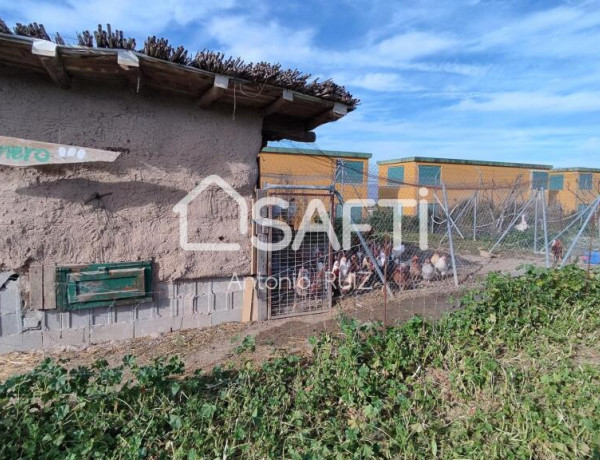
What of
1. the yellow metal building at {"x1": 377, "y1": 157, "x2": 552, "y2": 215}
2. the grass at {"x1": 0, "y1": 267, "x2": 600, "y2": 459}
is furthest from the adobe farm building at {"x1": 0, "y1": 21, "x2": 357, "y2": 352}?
the yellow metal building at {"x1": 377, "y1": 157, "x2": 552, "y2": 215}

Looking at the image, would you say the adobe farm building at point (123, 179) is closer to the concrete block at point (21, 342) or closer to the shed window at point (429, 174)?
the concrete block at point (21, 342)

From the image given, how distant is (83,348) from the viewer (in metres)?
4.43

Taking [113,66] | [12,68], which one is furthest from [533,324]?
[12,68]

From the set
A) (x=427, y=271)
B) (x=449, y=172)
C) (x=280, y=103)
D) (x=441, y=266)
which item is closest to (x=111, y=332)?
(x=280, y=103)

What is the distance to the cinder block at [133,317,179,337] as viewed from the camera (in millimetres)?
4775

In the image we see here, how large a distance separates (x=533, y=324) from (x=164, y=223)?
172 inches

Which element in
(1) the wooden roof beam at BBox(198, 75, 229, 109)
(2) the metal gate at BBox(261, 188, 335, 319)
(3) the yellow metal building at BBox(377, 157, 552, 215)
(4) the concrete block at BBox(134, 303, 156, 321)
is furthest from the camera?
(3) the yellow metal building at BBox(377, 157, 552, 215)

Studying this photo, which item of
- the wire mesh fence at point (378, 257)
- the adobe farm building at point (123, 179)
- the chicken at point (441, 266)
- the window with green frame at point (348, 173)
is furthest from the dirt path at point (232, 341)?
the window with green frame at point (348, 173)

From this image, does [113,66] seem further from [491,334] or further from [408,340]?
[491,334]

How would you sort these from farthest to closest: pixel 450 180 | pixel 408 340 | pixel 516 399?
pixel 450 180, pixel 408 340, pixel 516 399

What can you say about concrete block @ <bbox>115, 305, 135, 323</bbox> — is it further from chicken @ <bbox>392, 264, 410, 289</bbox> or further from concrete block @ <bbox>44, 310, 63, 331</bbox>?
chicken @ <bbox>392, 264, 410, 289</bbox>

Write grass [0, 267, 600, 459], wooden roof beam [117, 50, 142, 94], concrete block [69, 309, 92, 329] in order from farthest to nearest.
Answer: concrete block [69, 309, 92, 329] → wooden roof beam [117, 50, 142, 94] → grass [0, 267, 600, 459]

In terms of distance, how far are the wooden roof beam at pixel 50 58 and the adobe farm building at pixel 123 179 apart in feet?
0.04

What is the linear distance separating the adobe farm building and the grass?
65.1 inches
